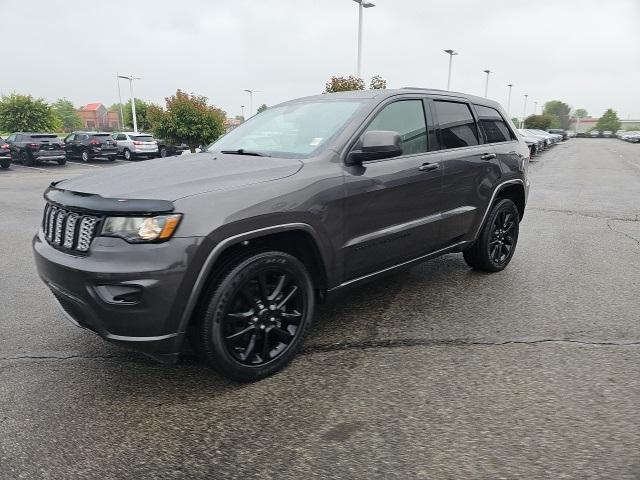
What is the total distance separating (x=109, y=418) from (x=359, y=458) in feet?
4.44

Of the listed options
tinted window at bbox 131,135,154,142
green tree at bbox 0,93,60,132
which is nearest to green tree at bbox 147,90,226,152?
tinted window at bbox 131,135,154,142

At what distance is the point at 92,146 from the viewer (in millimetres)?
25625

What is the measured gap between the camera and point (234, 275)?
2648mm

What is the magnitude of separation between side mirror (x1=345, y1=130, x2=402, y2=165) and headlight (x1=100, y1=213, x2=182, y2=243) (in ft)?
4.22

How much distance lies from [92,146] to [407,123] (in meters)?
25.6

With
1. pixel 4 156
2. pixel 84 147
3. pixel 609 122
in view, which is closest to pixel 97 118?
pixel 84 147

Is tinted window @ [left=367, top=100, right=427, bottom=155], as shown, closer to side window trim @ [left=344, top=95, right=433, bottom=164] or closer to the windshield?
side window trim @ [left=344, top=95, right=433, bottom=164]

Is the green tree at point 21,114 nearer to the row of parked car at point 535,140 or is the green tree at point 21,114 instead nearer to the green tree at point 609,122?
the row of parked car at point 535,140

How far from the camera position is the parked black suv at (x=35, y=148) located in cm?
2252

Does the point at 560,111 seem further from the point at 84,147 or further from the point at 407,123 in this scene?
the point at 407,123

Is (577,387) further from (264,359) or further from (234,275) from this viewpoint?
(234,275)

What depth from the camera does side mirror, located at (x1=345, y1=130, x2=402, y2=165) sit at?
10.1 ft

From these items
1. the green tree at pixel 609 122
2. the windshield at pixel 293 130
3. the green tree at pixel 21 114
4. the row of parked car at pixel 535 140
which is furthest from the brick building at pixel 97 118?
the windshield at pixel 293 130

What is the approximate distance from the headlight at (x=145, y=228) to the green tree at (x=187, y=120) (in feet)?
76.4
